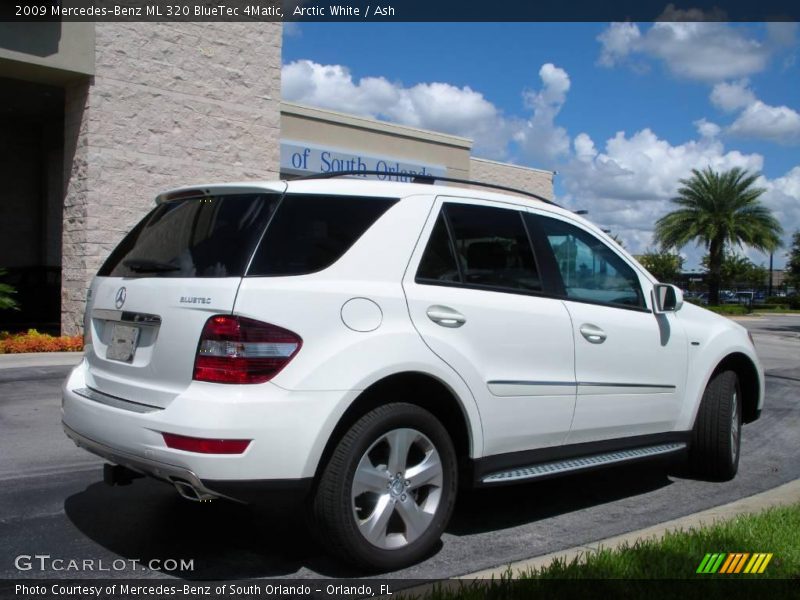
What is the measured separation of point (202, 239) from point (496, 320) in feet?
5.18

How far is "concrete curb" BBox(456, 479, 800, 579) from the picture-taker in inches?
155

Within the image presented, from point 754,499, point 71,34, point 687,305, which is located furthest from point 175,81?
point 754,499

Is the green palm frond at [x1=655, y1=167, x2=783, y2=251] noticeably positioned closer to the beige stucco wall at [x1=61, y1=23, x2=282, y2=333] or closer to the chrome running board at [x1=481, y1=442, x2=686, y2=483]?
the beige stucco wall at [x1=61, y1=23, x2=282, y2=333]

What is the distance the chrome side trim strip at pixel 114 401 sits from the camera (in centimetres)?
366

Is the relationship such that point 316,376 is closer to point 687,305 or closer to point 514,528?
point 514,528

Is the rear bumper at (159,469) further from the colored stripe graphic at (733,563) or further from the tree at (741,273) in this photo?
the tree at (741,273)

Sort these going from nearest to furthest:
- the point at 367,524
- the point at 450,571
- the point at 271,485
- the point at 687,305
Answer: the point at 271,485, the point at 367,524, the point at 450,571, the point at 687,305


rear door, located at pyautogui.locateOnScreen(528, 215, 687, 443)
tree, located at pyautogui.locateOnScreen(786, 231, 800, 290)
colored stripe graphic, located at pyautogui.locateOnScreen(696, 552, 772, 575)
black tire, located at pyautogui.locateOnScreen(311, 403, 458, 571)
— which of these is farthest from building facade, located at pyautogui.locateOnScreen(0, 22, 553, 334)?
tree, located at pyautogui.locateOnScreen(786, 231, 800, 290)

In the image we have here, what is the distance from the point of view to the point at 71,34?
14320 millimetres

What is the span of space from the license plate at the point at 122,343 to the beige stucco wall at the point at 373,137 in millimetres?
16915

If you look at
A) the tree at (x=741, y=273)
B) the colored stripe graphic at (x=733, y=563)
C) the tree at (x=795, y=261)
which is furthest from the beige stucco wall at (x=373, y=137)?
the tree at (x=741, y=273)

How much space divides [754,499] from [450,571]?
8.41ft

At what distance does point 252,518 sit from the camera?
4762 mm

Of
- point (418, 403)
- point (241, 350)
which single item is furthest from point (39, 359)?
point (241, 350)
